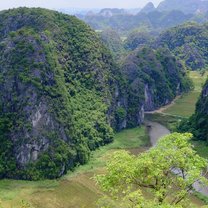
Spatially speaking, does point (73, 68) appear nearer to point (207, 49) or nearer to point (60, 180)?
point (60, 180)

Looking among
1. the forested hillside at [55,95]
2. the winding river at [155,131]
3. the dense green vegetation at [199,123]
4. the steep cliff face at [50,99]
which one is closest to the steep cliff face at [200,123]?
the dense green vegetation at [199,123]

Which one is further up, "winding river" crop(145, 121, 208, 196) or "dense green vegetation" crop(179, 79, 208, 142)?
"dense green vegetation" crop(179, 79, 208, 142)

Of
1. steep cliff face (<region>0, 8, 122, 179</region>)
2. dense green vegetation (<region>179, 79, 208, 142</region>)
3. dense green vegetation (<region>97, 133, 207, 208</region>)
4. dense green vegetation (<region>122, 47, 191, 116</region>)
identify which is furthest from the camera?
dense green vegetation (<region>122, 47, 191, 116</region>)

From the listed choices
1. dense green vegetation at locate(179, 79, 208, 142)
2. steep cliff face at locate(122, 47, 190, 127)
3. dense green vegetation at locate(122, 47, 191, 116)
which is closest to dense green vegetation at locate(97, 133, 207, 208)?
dense green vegetation at locate(179, 79, 208, 142)

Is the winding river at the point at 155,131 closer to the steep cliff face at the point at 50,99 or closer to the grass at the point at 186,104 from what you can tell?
the steep cliff face at the point at 50,99

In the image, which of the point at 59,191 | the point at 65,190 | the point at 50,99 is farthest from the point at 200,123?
the point at 59,191

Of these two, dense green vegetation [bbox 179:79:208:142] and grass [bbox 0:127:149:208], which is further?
dense green vegetation [bbox 179:79:208:142]

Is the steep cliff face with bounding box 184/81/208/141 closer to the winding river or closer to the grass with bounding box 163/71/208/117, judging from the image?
the winding river
